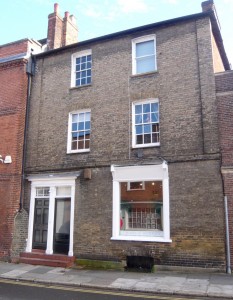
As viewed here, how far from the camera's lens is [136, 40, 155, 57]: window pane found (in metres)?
13.9

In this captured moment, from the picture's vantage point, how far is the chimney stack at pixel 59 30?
58.6 feet

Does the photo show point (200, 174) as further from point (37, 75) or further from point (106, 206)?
point (37, 75)

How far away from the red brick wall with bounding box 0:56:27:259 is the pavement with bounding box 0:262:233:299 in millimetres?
2261

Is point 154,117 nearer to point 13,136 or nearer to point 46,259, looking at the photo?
point 13,136

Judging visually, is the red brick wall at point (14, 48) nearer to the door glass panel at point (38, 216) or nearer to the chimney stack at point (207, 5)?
the door glass panel at point (38, 216)

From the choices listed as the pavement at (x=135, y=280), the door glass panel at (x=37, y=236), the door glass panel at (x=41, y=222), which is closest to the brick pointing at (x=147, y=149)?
the pavement at (x=135, y=280)

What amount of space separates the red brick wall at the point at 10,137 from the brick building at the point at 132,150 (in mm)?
571

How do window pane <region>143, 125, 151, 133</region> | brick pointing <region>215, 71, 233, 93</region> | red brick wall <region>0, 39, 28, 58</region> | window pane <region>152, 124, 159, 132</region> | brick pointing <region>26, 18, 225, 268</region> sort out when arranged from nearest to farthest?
brick pointing <region>26, 18, 225, 268</region>, brick pointing <region>215, 71, 233, 93</region>, window pane <region>152, 124, 159, 132</region>, window pane <region>143, 125, 151, 133</region>, red brick wall <region>0, 39, 28, 58</region>

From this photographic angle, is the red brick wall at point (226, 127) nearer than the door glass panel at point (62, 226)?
Yes

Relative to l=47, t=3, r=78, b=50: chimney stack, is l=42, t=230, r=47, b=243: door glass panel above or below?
below

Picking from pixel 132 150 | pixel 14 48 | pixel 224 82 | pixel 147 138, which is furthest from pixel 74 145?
pixel 224 82

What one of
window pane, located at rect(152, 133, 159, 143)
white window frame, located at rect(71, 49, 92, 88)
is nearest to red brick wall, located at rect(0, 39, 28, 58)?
white window frame, located at rect(71, 49, 92, 88)

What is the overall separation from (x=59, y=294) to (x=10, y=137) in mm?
8560

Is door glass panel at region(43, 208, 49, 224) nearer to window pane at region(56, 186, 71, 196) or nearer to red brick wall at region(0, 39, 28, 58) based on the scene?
window pane at region(56, 186, 71, 196)
